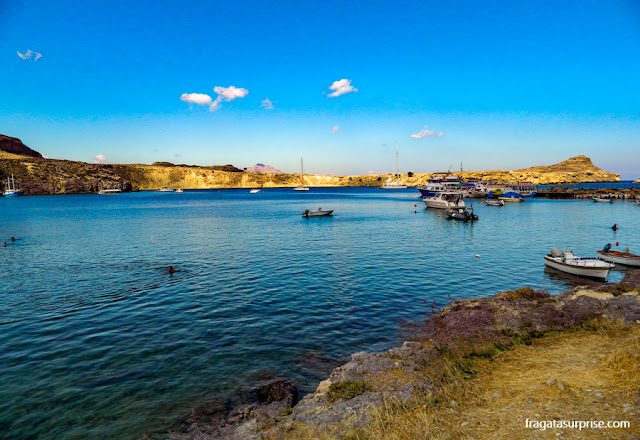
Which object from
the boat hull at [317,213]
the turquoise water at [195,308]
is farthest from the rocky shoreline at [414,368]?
the boat hull at [317,213]

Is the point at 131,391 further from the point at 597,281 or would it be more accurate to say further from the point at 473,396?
the point at 597,281

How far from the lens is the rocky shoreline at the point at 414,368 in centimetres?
921

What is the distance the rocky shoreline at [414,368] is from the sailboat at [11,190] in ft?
772

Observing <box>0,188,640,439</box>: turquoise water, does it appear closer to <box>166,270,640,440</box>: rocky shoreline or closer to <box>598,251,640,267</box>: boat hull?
<box>166,270,640,440</box>: rocky shoreline

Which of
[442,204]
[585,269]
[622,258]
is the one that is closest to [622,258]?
[622,258]

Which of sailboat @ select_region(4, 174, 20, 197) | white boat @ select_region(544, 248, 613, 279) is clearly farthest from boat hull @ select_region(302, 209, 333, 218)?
sailboat @ select_region(4, 174, 20, 197)

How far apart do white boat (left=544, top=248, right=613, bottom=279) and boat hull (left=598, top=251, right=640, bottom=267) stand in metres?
4.79

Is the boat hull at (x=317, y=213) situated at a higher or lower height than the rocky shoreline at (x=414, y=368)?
higher

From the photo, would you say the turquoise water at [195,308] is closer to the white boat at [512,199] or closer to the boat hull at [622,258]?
the boat hull at [622,258]

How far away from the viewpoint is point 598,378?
30.6 ft

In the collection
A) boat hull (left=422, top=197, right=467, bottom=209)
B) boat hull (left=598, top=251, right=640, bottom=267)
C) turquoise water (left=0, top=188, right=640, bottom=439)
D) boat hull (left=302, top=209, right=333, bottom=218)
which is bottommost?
turquoise water (left=0, top=188, right=640, bottom=439)

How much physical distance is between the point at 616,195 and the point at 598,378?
484ft

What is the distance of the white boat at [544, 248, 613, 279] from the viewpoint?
26.6 metres

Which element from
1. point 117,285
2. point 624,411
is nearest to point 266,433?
point 624,411
